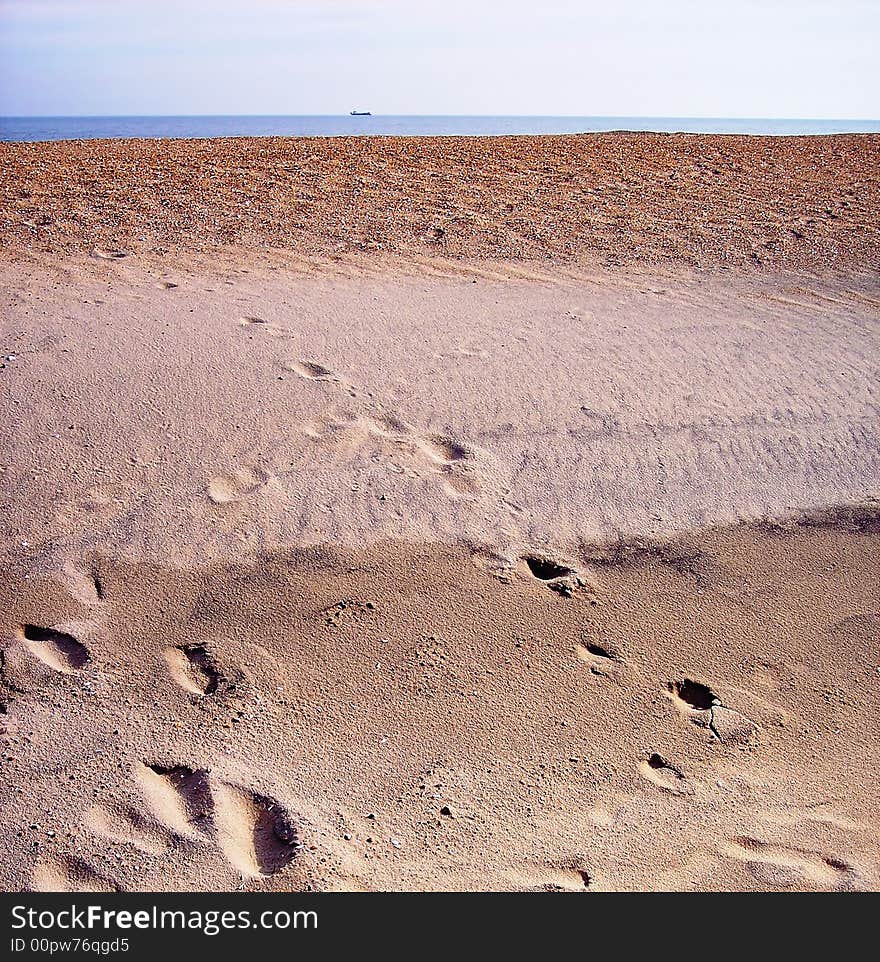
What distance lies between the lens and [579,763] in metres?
3.15

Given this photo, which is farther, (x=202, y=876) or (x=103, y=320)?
(x=103, y=320)

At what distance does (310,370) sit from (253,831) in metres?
3.05

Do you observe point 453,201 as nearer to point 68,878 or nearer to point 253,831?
point 253,831

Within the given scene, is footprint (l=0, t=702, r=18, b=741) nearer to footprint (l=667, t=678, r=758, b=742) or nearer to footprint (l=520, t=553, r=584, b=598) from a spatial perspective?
footprint (l=520, t=553, r=584, b=598)

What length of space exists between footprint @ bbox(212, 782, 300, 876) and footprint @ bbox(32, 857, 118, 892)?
35cm

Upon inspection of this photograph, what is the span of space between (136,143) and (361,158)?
302cm

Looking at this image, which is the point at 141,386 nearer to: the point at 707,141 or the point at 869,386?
the point at 869,386

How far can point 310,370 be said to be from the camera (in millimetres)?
5332

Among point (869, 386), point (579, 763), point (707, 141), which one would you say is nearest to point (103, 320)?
point (579, 763)

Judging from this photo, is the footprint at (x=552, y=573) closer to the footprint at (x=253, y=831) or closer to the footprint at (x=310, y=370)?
the footprint at (x=253, y=831)

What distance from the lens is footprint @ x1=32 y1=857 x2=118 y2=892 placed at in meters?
2.62

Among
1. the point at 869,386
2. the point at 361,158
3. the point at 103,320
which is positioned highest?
the point at 361,158

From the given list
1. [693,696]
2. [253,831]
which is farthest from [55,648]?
[693,696]

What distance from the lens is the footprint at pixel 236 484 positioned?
432 centimetres
